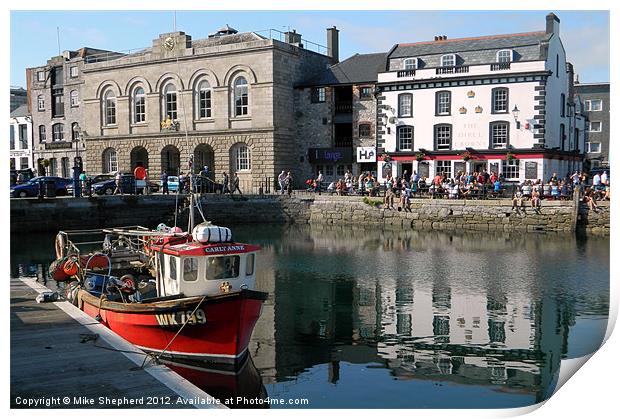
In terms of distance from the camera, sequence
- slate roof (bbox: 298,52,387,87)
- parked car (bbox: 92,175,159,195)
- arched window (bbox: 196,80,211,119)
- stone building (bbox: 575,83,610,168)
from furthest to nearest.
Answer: stone building (bbox: 575,83,610,168)
arched window (bbox: 196,80,211,119)
slate roof (bbox: 298,52,387,87)
parked car (bbox: 92,175,159,195)

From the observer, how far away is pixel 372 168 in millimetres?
42938

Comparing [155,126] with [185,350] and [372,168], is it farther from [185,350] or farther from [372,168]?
[185,350]

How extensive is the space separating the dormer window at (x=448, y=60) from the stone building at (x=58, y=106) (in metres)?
26.9

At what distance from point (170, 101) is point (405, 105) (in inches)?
667

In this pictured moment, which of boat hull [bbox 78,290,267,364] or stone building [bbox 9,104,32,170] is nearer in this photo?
boat hull [bbox 78,290,267,364]

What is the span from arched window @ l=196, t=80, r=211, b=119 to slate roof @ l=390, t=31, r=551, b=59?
12.9 meters

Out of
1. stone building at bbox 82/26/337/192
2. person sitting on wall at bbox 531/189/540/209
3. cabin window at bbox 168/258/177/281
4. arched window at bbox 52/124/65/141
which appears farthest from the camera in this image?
arched window at bbox 52/124/65/141

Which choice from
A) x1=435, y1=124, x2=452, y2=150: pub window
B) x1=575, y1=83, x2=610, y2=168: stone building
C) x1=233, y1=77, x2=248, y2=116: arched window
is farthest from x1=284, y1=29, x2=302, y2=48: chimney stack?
x1=575, y1=83, x2=610, y2=168: stone building

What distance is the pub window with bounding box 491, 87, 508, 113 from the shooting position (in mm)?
37406

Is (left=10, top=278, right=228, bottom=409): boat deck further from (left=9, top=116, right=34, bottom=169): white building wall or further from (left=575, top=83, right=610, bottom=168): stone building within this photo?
(left=575, top=83, right=610, bottom=168): stone building

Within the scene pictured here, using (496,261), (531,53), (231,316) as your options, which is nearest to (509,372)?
(231,316)

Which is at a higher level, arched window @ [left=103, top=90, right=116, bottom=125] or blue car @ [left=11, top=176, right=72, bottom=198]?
arched window @ [left=103, top=90, right=116, bottom=125]

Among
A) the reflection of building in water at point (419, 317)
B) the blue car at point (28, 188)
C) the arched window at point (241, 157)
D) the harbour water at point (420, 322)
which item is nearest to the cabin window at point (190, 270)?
the harbour water at point (420, 322)

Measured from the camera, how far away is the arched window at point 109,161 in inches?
1997
